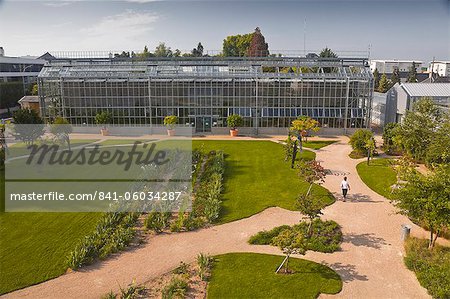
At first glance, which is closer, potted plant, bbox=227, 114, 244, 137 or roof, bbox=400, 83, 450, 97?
roof, bbox=400, 83, 450, 97

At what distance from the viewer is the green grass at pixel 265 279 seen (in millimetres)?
13453

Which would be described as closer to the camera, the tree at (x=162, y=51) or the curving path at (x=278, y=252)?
the curving path at (x=278, y=252)

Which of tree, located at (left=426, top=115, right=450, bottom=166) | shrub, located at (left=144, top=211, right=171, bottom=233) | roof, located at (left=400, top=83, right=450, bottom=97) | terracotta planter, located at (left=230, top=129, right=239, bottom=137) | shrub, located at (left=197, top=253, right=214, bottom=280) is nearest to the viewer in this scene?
shrub, located at (left=197, top=253, right=214, bottom=280)

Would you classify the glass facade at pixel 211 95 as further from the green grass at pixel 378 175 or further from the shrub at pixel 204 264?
the shrub at pixel 204 264

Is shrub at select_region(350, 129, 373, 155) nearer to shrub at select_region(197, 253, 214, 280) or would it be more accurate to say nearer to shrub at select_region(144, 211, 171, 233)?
shrub at select_region(144, 211, 171, 233)

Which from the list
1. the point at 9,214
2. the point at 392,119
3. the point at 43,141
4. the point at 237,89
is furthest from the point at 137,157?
the point at 392,119

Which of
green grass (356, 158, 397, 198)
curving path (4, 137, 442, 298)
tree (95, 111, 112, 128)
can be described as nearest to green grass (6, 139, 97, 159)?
tree (95, 111, 112, 128)

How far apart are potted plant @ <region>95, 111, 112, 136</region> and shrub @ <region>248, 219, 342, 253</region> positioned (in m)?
29.9

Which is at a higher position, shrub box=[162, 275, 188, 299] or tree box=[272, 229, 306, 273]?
tree box=[272, 229, 306, 273]

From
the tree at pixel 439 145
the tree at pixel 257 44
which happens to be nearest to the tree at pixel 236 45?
the tree at pixel 257 44

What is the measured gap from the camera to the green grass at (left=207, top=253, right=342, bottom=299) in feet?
44.1

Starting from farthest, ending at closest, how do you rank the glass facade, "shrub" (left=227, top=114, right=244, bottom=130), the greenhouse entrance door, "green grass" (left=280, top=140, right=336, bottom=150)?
the greenhouse entrance door, the glass facade, "shrub" (left=227, top=114, right=244, bottom=130), "green grass" (left=280, top=140, right=336, bottom=150)

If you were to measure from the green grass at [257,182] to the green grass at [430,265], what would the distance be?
642cm

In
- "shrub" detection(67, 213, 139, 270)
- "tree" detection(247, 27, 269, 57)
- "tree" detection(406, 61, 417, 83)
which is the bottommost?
"shrub" detection(67, 213, 139, 270)
